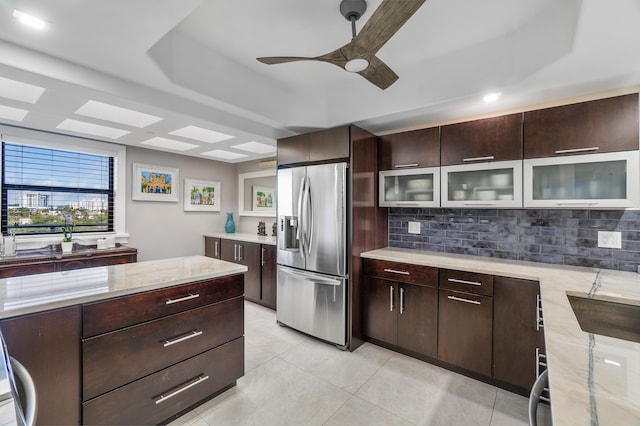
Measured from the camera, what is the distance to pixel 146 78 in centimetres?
214

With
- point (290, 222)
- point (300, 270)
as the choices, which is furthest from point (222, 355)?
point (290, 222)

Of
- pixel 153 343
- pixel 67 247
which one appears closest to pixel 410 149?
pixel 153 343

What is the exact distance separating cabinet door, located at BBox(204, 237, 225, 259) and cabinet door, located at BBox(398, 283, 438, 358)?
3155mm

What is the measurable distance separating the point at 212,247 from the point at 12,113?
9.28 feet

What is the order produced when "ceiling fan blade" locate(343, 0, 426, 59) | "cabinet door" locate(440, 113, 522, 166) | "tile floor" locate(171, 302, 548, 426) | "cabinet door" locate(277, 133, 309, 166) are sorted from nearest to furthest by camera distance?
"ceiling fan blade" locate(343, 0, 426, 59)
"tile floor" locate(171, 302, 548, 426)
"cabinet door" locate(440, 113, 522, 166)
"cabinet door" locate(277, 133, 309, 166)

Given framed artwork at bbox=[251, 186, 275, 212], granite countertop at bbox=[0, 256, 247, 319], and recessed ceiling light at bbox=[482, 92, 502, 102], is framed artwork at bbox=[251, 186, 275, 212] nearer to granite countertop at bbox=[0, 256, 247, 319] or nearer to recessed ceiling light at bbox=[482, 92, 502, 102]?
granite countertop at bbox=[0, 256, 247, 319]

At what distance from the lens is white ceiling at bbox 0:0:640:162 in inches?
62.2

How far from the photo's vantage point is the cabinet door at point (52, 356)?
130cm

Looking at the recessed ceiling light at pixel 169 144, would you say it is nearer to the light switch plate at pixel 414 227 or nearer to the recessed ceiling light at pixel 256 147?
the recessed ceiling light at pixel 256 147

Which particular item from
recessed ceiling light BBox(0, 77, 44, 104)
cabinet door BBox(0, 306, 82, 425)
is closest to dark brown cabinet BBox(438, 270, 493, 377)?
cabinet door BBox(0, 306, 82, 425)

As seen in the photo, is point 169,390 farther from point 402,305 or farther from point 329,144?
point 329,144

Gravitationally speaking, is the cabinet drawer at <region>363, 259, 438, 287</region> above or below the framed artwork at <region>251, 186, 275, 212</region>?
below

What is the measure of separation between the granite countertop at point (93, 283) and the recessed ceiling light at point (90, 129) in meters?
1.85

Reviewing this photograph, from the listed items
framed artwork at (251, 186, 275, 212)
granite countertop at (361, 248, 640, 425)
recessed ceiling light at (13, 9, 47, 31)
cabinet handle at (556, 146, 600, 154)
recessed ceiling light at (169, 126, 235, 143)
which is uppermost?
recessed ceiling light at (13, 9, 47, 31)
